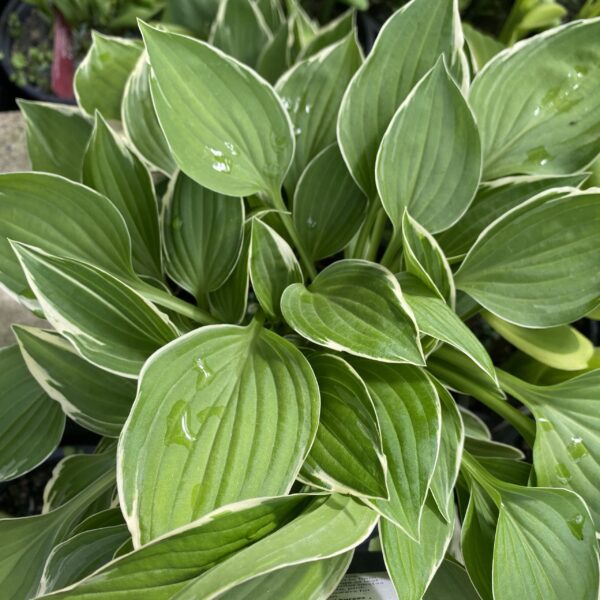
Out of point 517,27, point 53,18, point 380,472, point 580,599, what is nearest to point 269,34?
point 517,27

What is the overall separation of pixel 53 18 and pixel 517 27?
85 centimetres

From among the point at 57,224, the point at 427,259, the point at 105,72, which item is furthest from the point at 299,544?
the point at 105,72

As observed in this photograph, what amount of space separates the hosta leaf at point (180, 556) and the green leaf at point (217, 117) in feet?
1.08

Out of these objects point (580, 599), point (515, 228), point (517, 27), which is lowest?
point (580, 599)

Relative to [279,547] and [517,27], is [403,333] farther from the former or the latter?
[517,27]

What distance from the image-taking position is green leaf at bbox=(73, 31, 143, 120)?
855mm

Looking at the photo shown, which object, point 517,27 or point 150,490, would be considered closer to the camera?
point 150,490

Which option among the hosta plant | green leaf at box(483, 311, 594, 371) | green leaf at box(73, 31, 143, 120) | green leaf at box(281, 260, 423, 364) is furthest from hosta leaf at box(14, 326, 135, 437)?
green leaf at box(483, 311, 594, 371)

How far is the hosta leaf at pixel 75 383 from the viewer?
69 centimetres

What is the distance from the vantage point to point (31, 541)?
71cm

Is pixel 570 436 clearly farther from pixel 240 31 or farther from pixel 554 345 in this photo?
pixel 240 31

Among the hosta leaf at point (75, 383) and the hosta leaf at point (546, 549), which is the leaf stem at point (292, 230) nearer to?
the hosta leaf at point (75, 383)

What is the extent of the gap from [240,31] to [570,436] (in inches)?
26.7

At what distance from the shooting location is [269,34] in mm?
936
